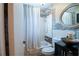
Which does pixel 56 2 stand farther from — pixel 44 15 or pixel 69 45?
pixel 69 45

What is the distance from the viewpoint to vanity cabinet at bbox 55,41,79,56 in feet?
3.83

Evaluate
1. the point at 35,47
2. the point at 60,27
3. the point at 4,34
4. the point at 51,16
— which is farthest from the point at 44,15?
the point at 4,34

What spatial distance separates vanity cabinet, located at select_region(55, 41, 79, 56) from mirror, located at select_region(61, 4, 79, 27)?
0.60 feet

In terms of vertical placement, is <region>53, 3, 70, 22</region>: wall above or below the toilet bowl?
above

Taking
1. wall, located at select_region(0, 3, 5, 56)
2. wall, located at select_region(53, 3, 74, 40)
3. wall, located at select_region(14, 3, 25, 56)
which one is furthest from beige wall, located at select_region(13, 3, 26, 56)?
wall, located at select_region(53, 3, 74, 40)

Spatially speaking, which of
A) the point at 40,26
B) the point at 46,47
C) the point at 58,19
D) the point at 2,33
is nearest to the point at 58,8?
the point at 58,19

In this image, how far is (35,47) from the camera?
1190 mm

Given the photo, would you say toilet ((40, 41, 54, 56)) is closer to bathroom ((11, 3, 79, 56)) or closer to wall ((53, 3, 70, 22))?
bathroom ((11, 3, 79, 56))

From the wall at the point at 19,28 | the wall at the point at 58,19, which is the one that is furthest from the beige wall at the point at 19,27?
the wall at the point at 58,19

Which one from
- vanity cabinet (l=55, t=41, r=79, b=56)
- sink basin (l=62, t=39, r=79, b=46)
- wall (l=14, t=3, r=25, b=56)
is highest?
wall (l=14, t=3, r=25, b=56)

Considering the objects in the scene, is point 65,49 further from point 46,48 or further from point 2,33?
point 2,33

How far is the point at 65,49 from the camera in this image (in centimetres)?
118

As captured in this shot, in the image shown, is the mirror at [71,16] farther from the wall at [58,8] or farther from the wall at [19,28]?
the wall at [19,28]

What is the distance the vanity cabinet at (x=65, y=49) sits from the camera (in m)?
1.17
